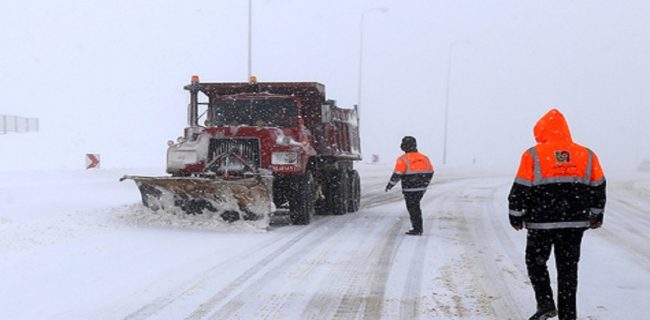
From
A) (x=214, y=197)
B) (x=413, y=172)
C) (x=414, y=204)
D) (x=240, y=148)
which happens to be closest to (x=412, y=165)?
(x=413, y=172)

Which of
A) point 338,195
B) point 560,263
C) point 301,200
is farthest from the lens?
point 338,195

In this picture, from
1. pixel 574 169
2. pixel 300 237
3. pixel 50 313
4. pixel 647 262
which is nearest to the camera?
pixel 574 169

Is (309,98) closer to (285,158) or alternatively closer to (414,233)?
(285,158)

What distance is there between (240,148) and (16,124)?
A: 35.8 metres

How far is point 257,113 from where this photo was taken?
11922 millimetres

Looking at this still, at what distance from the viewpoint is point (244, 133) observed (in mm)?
10938

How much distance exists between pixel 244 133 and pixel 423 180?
2885mm

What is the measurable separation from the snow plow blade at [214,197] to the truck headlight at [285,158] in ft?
2.01

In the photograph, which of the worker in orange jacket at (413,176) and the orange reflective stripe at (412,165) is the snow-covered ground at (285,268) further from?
the orange reflective stripe at (412,165)

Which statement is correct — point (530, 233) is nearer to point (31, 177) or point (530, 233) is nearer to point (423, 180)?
point (423, 180)

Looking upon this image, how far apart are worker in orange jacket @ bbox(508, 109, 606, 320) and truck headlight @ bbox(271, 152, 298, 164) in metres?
5.94

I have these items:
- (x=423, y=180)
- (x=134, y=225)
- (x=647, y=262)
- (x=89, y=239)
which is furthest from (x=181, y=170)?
(x=647, y=262)

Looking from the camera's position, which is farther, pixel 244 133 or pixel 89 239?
pixel 244 133

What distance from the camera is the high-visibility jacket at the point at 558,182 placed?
4.91m
